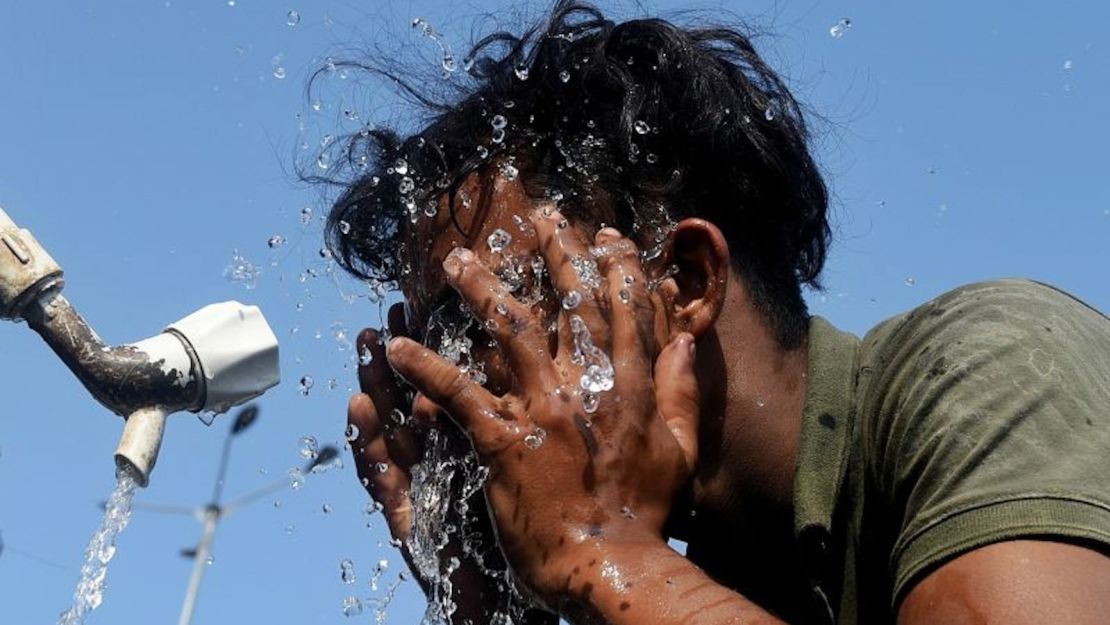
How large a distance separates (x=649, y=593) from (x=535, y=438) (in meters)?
0.37

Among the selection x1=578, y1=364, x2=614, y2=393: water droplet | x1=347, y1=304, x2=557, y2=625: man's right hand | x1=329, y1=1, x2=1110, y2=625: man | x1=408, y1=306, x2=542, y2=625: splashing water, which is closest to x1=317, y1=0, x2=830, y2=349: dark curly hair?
x1=329, y1=1, x2=1110, y2=625: man

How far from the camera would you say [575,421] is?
274cm

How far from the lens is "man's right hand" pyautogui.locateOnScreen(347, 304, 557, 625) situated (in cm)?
380

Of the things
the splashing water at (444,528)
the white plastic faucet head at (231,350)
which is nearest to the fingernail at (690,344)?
the splashing water at (444,528)

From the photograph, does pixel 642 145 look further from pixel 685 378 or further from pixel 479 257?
pixel 685 378

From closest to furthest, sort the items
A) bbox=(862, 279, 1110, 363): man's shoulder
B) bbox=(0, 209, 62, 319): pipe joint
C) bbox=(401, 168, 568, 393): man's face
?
bbox=(862, 279, 1110, 363): man's shoulder
bbox=(401, 168, 568, 393): man's face
bbox=(0, 209, 62, 319): pipe joint

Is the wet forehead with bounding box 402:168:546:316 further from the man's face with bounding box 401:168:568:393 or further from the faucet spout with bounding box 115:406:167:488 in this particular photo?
the faucet spout with bounding box 115:406:167:488

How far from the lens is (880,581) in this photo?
2.96m

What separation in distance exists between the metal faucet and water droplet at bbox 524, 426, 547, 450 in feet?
6.01

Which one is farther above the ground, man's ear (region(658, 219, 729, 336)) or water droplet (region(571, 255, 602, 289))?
water droplet (region(571, 255, 602, 289))

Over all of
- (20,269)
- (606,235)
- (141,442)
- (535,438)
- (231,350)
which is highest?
(606,235)

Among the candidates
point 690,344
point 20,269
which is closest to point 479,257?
point 690,344

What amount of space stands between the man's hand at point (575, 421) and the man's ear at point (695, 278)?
9.5 inches

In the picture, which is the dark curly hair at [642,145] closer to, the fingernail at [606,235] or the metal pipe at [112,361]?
the fingernail at [606,235]
